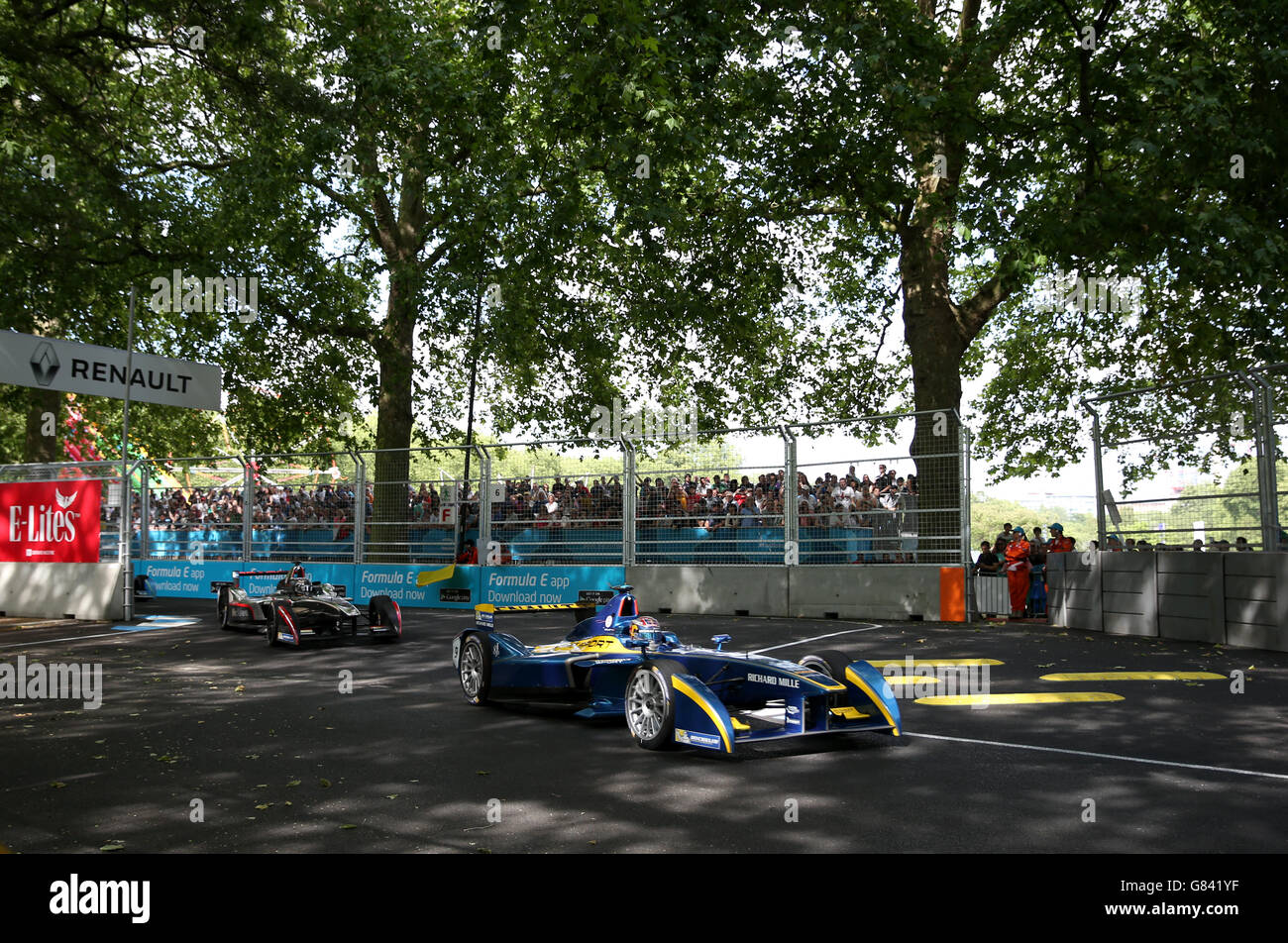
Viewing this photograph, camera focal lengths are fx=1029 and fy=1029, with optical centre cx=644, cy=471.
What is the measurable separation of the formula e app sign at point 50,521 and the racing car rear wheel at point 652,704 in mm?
14356

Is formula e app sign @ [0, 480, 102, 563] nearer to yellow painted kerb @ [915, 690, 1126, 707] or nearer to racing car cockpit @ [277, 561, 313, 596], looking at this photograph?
racing car cockpit @ [277, 561, 313, 596]

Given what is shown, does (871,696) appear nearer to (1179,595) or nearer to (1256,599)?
(1256,599)

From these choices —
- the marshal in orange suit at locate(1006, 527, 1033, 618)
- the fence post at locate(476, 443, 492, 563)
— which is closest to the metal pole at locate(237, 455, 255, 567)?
the fence post at locate(476, 443, 492, 563)

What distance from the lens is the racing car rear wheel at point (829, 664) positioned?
7.54m

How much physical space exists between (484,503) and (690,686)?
44.3 feet

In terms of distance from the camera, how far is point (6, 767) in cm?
687

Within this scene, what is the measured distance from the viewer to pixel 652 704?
742 cm

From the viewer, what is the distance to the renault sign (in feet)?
52.0

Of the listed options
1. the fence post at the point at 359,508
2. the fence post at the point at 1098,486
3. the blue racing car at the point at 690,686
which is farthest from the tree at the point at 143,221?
the fence post at the point at 1098,486

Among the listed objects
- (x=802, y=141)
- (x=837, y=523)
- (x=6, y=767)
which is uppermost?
(x=802, y=141)

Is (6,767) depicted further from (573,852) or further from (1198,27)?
(1198,27)

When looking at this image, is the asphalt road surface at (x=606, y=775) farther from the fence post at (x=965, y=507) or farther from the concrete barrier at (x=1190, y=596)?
the fence post at (x=965, y=507)

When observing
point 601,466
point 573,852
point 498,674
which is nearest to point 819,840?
point 573,852
